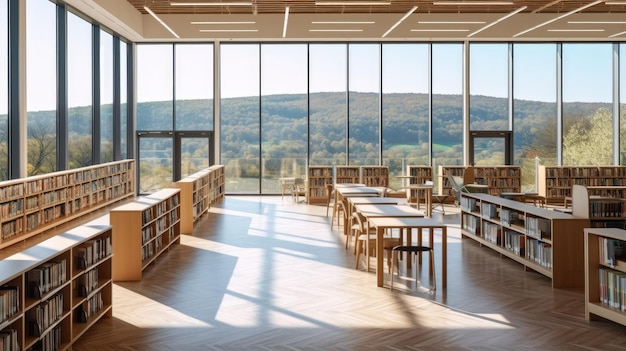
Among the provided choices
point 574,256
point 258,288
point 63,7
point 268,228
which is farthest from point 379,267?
point 63,7

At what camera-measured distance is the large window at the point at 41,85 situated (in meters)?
12.0

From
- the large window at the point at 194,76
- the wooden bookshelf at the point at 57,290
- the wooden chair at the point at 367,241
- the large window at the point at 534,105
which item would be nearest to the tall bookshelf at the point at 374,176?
the large window at the point at 534,105

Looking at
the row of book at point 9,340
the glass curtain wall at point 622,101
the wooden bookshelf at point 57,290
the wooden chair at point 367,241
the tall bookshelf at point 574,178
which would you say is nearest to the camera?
the row of book at point 9,340

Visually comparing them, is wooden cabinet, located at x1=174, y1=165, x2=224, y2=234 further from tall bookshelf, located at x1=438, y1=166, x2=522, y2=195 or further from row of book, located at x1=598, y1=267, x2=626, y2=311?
row of book, located at x1=598, y1=267, x2=626, y2=311

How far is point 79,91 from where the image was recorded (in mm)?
14617

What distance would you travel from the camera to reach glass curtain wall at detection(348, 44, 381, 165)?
60.7 ft

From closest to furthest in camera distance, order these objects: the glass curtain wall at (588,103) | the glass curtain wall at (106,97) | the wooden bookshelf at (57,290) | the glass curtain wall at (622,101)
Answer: the wooden bookshelf at (57,290)
the glass curtain wall at (106,97)
the glass curtain wall at (622,101)
the glass curtain wall at (588,103)

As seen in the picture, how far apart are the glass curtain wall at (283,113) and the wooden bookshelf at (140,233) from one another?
9.02 metres

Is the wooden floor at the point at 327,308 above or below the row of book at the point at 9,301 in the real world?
below

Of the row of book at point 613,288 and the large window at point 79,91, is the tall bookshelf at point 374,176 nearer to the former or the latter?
the large window at point 79,91

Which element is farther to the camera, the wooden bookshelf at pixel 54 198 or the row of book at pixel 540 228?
the wooden bookshelf at pixel 54 198

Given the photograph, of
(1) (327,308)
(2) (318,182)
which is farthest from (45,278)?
(2) (318,182)

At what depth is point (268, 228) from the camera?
11.9 meters

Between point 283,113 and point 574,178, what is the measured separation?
848 centimetres
